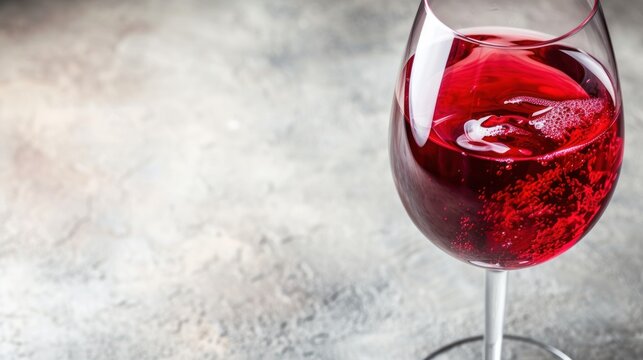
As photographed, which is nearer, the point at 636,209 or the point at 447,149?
the point at 447,149

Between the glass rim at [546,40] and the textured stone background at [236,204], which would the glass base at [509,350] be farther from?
the glass rim at [546,40]

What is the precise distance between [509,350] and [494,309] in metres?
0.20

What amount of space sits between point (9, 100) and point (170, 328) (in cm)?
50

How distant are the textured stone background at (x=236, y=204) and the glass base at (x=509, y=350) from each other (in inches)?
0.7

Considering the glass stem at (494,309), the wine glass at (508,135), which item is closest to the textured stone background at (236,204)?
the glass stem at (494,309)

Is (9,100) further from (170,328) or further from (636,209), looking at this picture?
(636,209)

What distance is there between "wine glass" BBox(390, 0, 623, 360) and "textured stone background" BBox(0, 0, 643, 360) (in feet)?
1.16

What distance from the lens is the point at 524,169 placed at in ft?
2.13

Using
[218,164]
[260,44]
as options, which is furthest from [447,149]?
[260,44]

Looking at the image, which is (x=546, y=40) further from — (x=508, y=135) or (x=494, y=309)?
(x=494, y=309)

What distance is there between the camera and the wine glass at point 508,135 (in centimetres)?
66

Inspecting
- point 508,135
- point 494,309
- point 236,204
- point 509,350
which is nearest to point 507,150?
point 508,135

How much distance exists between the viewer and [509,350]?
1029mm

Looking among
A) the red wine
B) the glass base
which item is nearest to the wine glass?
the red wine
